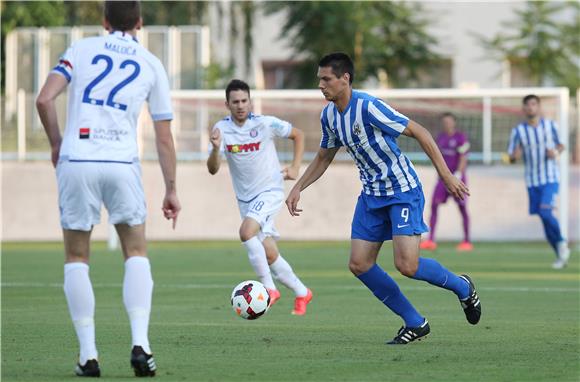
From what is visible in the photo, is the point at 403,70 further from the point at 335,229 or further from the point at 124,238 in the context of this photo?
the point at 124,238

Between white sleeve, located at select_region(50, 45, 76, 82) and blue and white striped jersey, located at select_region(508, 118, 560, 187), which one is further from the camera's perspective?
blue and white striped jersey, located at select_region(508, 118, 560, 187)

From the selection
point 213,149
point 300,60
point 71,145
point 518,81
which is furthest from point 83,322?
point 518,81

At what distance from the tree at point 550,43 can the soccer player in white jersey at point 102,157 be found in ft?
97.2

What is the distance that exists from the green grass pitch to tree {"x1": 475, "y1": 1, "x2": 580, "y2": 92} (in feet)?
65.4

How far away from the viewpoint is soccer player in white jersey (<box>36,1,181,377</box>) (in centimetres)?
712

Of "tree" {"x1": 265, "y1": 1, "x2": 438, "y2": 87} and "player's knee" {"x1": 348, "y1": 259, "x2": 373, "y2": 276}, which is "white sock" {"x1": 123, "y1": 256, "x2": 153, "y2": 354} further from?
"tree" {"x1": 265, "y1": 1, "x2": 438, "y2": 87}

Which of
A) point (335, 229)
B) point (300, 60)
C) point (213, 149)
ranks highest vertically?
point (300, 60)

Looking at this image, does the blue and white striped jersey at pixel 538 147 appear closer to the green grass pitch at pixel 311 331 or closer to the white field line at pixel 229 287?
the green grass pitch at pixel 311 331

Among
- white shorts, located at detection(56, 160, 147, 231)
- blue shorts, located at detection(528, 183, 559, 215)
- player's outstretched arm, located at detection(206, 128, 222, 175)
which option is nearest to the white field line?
player's outstretched arm, located at detection(206, 128, 222, 175)

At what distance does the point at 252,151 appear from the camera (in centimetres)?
1227

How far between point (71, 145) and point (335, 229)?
17679 mm

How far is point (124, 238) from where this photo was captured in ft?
24.0

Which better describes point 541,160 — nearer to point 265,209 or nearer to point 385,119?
point 265,209

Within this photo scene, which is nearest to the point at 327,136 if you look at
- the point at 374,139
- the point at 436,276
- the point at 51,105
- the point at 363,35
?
the point at 374,139
